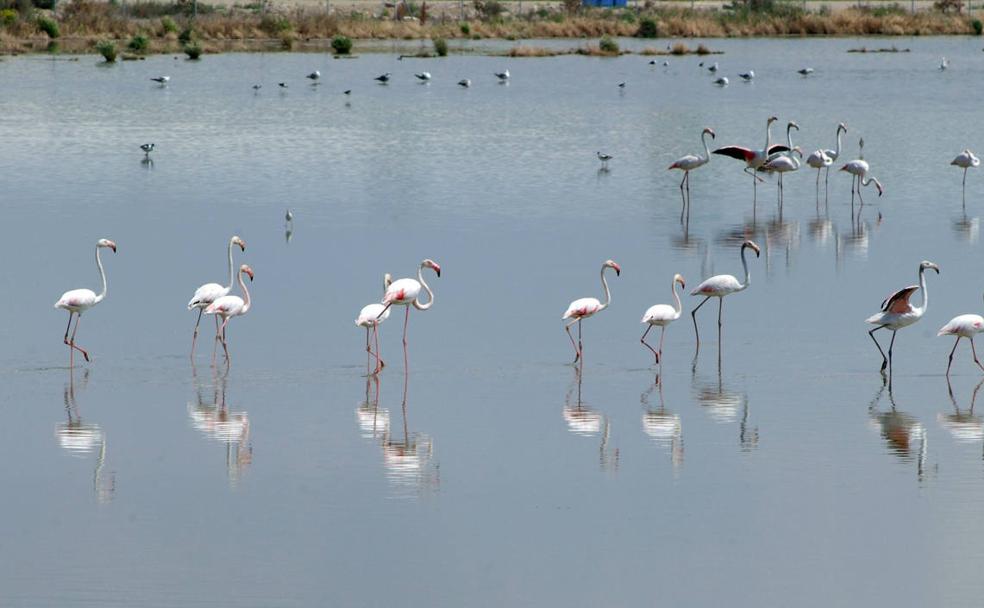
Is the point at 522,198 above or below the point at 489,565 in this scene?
above

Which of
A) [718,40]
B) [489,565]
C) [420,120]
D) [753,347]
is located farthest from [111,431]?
[718,40]

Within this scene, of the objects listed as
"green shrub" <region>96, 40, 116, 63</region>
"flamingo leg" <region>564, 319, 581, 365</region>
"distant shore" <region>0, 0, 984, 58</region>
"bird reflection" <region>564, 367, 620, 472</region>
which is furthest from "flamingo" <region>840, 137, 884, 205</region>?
"green shrub" <region>96, 40, 116, 63</region>

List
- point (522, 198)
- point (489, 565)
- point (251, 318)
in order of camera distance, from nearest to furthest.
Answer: point (489, 565), point (251, 318), point (522, 198)

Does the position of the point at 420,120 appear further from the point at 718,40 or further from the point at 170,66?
the point at 718,40

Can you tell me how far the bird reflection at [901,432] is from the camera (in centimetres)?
1072

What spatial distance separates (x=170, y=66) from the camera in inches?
2000

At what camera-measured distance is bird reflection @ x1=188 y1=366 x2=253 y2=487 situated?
10.6 meters

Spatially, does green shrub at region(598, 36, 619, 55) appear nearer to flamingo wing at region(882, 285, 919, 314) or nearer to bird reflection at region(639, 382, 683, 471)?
flamingo wing at region(882, 285, 919, 314)

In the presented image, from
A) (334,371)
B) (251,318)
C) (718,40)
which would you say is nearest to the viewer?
(334,371)

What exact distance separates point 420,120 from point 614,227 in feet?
50.3

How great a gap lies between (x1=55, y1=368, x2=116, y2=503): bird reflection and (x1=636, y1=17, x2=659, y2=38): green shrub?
54429 mm

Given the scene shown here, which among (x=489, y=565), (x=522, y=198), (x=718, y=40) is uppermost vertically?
(x=718, y=40)

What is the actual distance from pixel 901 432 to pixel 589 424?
207 cm

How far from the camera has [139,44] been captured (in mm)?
55469
